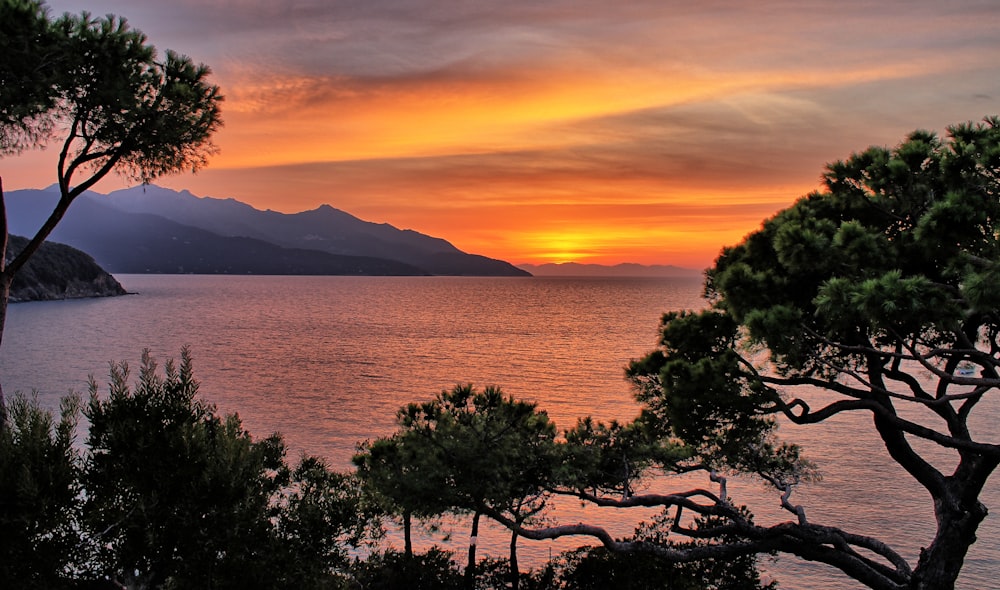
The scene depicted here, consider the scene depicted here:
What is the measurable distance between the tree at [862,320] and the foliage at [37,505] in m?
8.46

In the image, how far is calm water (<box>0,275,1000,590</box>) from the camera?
2730 cm

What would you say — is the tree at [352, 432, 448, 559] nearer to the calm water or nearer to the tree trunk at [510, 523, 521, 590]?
the tree trunk at [510, 523, 521, 590]

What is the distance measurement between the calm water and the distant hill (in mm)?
27618

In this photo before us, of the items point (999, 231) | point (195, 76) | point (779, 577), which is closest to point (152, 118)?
point (195, 76)

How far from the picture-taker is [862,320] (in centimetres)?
1091

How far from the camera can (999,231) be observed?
31.4 ft

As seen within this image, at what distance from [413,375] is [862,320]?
177 ft

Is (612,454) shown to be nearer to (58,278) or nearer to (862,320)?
(862,320)

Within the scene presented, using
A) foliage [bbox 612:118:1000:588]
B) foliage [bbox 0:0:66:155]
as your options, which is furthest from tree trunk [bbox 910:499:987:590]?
foliage [bbox 0:0:66:155]

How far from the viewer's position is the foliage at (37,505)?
26.5 ft

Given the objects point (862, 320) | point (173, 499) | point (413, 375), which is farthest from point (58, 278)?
point (862, 320)

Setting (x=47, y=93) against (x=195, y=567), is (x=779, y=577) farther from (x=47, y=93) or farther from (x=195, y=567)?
(x=47, y=93)

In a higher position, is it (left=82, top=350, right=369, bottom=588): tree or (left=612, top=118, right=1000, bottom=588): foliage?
(left=612, top=118, right=1000, bottom=588): foliage

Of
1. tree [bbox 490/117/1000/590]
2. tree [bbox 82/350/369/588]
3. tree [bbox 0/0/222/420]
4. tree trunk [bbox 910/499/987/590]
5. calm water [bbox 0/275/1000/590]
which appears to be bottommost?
calm water [bbox 0/275/1000/590]
